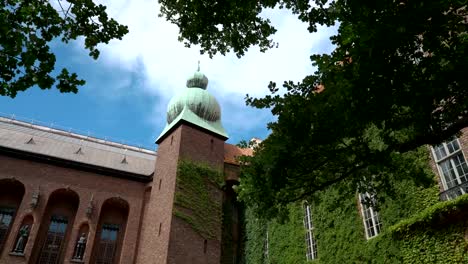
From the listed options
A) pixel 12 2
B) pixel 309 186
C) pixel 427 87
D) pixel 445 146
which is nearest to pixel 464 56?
pixel 427 87

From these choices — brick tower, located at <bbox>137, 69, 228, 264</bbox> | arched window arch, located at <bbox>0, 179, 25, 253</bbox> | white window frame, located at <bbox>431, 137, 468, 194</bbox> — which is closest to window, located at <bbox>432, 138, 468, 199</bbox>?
white window frame, located at <bbox>431, 137, 468, 194</bbox>

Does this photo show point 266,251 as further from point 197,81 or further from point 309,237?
point 197,81

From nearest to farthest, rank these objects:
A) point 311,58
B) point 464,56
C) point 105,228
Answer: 1. point 464,56
2. point 311,58
3. point 105,228

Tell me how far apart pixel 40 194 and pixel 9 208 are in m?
2.00

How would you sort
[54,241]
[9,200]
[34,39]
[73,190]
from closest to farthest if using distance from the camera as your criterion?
1. [34,39]
2. [54,241]
3. [9,200]
4. [73,190]

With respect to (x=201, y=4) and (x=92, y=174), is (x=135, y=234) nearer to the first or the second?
(x=92, y=174)

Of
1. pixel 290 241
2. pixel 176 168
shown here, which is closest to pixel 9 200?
pixel 176 168

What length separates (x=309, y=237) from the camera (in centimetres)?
1603

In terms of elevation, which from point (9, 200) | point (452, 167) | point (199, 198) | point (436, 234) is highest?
point (9, 200)

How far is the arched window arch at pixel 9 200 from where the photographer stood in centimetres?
2144

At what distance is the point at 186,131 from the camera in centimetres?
2197

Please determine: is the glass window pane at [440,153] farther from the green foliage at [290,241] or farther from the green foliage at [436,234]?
the green foliage at [290,241]

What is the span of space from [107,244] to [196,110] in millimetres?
9227

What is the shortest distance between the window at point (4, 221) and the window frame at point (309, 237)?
51.3 feet
